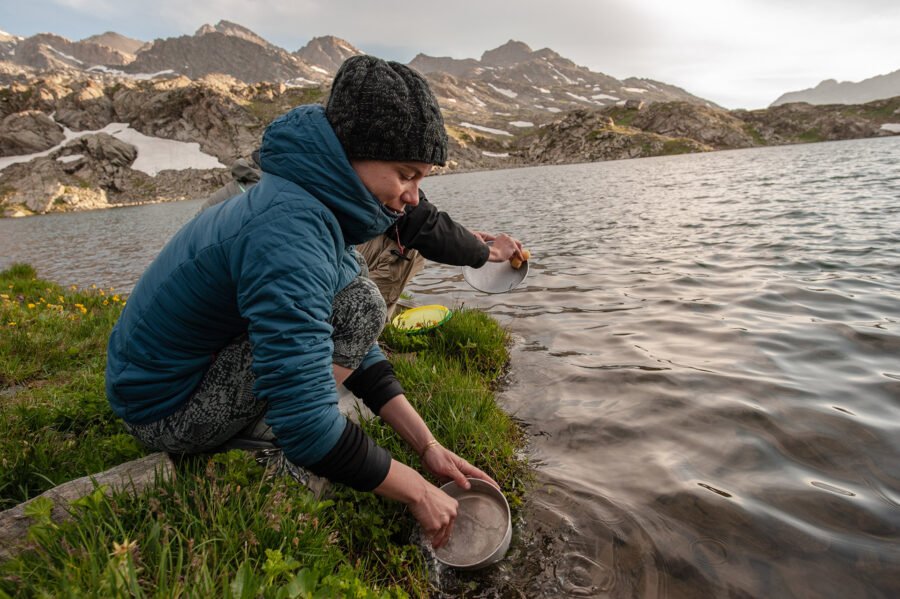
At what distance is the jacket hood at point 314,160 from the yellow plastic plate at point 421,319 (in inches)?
152

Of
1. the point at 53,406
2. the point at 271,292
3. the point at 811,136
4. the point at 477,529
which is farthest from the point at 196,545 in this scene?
the point at 811,136

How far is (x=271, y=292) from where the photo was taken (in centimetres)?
203

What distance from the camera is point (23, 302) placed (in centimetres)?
927

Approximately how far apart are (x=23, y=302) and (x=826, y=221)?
18812 mm

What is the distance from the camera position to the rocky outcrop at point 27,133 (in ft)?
274

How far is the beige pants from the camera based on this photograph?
5.44m

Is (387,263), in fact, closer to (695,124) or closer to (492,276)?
(492,276)

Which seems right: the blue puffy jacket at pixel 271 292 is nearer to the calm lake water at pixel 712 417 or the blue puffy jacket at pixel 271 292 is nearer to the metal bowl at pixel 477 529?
the metal bowl at pixel 477 529

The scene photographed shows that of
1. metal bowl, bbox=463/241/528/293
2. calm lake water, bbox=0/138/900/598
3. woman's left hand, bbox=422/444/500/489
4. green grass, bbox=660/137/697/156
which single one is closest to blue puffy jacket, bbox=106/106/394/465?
woman's left hand, bbox=422/444/500/489

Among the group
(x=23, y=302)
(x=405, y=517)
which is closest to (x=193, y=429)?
(x=405, y=517)

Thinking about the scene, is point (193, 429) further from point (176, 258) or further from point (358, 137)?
point (358, 137)

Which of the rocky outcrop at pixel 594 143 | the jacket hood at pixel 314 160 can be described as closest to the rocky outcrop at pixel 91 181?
the rocky outcrop at pixel 594 143

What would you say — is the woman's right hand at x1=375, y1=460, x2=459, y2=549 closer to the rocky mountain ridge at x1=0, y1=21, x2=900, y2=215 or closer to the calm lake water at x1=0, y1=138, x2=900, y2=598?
the calm lake water at x1=0, y1=138, x2=900, y2=598

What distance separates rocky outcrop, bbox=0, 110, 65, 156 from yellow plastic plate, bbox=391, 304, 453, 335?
359ft
